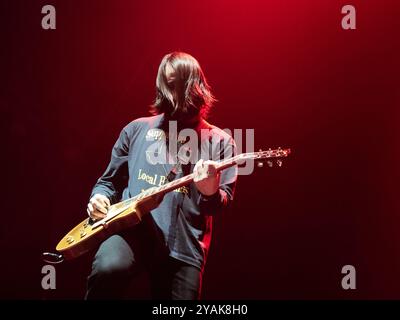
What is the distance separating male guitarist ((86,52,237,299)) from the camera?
7.79 ft

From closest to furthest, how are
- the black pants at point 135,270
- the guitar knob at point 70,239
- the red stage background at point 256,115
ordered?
1. the black pants at point 135,270
2. the guitar knob at point 70,239
3. the red stage background at point 256,115

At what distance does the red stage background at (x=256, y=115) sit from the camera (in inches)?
142

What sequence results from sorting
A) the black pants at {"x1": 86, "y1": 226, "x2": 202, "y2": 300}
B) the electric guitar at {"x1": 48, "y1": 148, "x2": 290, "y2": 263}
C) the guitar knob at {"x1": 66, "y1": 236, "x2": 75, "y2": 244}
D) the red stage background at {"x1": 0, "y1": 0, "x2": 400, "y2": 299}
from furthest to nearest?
the red stage background at {"x1": 0, "y1": 0, "x2": 400, "y2": 299} → the guitar knob at {"x1": 66, "y1": 236, "x2": 75, "y2": 244} → the electric guitar at {"x1": 48, "y1": 148, "x2": 290, "y2": 263} → the black pants at {"x1": 86, "y1": 226, "x2": 202, "y2": 300}

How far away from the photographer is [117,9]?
3.65m

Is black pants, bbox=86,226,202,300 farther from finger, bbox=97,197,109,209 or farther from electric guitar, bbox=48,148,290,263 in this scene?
finger, bbox=97,197,109,209

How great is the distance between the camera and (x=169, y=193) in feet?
8.50

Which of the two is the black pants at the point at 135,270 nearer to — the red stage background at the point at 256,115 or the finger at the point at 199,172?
the finger at the point at 199,172

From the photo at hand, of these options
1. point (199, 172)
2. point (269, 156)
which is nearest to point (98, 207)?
point (199, 172)

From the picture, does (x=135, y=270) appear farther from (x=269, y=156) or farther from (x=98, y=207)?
(x=269, y=156)

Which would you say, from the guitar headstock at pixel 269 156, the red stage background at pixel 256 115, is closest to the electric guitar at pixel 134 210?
the guitar headstock at pixel 269 156

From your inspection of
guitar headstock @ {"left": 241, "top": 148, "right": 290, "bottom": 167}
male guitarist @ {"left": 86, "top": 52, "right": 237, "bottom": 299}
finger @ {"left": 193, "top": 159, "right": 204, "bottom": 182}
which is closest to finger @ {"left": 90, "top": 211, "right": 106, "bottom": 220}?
male guitarist @ {"left": 86, "top": 52, "right": 237, "bottom": 299}

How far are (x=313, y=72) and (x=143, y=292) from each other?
214 centimetres

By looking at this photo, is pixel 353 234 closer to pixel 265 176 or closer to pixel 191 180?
pixel 265 176
